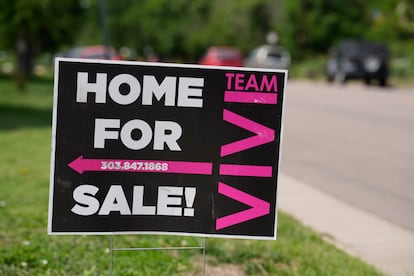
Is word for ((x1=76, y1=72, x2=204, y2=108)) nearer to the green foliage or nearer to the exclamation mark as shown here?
the exclamation mark

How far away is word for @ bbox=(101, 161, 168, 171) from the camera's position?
3670mm

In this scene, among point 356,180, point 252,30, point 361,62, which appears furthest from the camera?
point 252,30

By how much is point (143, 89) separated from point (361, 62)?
1040 inches

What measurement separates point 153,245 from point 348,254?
153 cm

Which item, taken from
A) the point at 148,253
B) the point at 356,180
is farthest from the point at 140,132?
the point at 356,180

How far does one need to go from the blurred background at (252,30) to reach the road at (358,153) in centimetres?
1389

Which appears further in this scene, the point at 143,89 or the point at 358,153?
the point at 358,153

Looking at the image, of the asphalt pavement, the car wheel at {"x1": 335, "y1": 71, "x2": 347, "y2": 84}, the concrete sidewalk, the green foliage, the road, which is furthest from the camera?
the car wheel at {"x1": 335, "y1": 71, "x2": 347, "y2": 84}

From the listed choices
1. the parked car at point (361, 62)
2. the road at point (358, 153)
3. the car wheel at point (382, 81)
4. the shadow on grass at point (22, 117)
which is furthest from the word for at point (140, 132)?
the car wheel at point (382, 81)

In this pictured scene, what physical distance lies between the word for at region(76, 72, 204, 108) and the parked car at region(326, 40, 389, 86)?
2590 cm

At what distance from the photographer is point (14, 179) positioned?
802 cm

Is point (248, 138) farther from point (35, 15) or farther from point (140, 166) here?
point (35, 15)

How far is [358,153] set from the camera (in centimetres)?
1110

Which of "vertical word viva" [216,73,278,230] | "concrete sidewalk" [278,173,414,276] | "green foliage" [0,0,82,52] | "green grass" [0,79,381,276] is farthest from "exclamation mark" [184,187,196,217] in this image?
"green foliage" [0,0,82,52]
